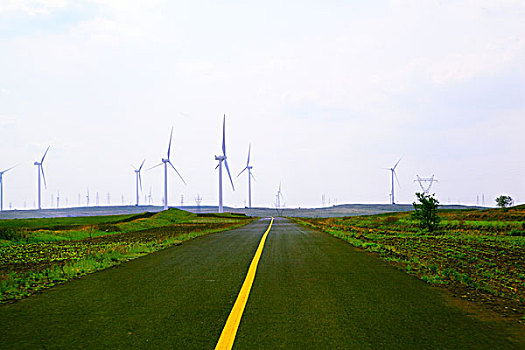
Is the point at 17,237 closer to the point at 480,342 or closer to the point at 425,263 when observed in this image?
the point at 425,263

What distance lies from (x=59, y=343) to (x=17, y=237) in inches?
1008

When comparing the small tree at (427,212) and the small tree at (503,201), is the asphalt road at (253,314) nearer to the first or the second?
the small tree at (427,212)

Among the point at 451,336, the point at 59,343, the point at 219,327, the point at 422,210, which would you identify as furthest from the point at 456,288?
the point at 422,210

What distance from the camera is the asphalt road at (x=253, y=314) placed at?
5.33 m

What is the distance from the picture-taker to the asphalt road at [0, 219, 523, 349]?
533 cm

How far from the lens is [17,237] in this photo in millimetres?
27719

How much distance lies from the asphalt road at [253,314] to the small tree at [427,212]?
24.2 metres

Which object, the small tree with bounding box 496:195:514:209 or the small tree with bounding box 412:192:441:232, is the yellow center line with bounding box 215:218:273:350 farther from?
the small tree with bounding box 496:195:514:209

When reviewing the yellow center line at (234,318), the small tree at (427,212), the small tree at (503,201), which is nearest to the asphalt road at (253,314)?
the yellow center line at (234,318)

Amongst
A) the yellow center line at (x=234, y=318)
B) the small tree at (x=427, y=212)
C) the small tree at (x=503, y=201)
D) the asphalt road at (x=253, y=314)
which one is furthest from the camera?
the small tree at (x=503, y=201)

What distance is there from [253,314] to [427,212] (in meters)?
29.7

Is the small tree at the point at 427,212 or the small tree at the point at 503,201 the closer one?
the small tree at the point at 427,212

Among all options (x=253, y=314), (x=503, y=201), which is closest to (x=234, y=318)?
(x=253, y=314)

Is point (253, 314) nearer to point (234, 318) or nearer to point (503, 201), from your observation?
point (234, 318)
